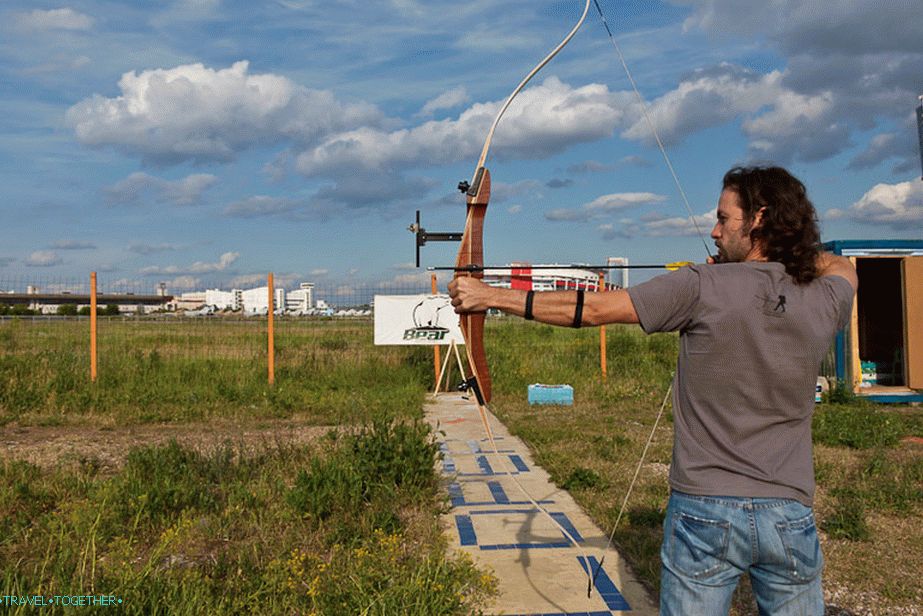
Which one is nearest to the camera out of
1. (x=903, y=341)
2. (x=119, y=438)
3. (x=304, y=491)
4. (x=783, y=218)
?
(x=783, y=218)

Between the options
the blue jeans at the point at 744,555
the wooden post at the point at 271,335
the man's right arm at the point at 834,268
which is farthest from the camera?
the wooden post at the point at 271,335

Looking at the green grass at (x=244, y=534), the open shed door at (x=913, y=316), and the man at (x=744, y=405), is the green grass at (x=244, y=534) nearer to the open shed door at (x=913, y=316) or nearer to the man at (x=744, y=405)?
the man at (x=744, y=405)

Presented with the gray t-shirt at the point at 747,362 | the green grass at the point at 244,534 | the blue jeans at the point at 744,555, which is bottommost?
the green grass at the point at 244,534

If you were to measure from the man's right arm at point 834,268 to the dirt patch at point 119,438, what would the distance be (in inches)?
227

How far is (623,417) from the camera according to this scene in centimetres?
1002

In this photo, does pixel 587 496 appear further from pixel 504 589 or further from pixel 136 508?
pixel 136 508

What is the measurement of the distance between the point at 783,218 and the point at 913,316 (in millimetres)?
10598

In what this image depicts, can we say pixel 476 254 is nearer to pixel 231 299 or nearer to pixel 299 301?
pixel 299 301

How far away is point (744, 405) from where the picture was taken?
2.16 m

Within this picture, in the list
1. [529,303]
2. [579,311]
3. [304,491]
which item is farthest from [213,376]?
[579,311]

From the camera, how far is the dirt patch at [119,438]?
7.28 meters

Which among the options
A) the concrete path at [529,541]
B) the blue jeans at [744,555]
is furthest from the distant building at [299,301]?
the blue jeans at [744,555]

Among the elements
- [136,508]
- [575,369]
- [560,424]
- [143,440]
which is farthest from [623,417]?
[136,508]

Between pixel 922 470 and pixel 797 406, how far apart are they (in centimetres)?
553
